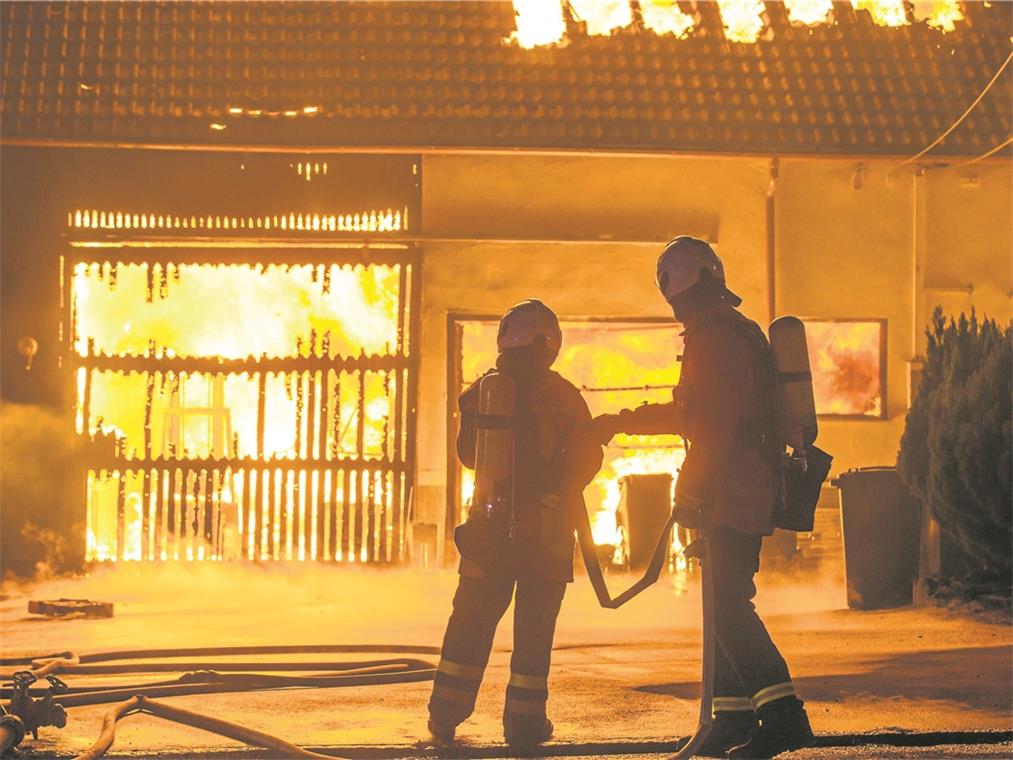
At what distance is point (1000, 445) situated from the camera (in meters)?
12.2

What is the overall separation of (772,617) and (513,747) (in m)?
6.17

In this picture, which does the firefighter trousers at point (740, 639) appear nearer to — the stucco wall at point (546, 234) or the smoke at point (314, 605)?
the smoke at point (314, 605)

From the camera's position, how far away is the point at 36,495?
16594mm

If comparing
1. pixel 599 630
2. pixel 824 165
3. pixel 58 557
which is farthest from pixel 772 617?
pixel 58 557

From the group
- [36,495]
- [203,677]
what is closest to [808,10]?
[36,495]

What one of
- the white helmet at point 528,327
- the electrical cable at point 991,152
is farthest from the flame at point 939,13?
the white helmet at point 528,327

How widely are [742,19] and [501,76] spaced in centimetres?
280

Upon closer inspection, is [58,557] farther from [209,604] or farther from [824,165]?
[824,165]

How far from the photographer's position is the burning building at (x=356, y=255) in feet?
54.9

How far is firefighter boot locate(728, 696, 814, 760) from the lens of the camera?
22.4ft

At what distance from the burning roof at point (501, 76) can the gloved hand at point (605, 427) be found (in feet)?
31.0

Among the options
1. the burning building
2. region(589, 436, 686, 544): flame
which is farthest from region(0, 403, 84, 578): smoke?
region(589, 436, 686, 544): flame

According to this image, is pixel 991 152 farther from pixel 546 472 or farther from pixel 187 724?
pixel 187 724

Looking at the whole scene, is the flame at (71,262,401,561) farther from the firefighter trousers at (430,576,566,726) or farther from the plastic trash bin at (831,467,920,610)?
the firefighter trousers at (430,576,566,726)
